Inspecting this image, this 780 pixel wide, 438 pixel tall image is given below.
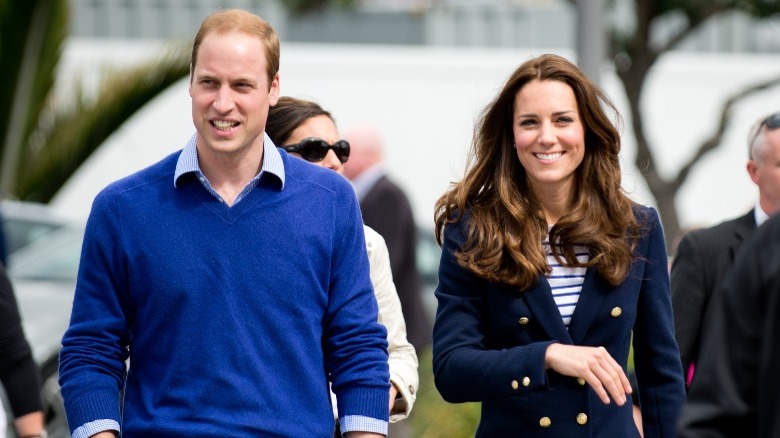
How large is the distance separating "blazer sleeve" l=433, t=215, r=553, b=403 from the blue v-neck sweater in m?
0.22

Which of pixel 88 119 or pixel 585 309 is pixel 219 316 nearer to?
pixel 585 309

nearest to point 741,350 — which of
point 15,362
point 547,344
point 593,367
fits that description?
point 593,367

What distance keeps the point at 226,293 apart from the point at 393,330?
2.72 ft

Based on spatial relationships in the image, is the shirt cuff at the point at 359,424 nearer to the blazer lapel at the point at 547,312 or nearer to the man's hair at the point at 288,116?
the blazer lapel at the point at 547,312

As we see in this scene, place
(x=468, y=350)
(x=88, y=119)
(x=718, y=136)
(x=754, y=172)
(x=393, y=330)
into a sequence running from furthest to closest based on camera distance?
(x=88, y=119), (x=718, y=136), (x=754, y=172), (x=393, y=330), (x=468, y=350)

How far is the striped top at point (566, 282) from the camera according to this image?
412 centimetres

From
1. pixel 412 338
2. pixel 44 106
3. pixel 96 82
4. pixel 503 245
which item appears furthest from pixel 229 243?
pixel 96 82

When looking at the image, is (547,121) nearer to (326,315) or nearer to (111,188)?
(326,315)

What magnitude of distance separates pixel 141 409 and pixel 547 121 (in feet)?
4.42

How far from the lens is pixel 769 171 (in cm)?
509

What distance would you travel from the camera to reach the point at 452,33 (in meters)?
20.3

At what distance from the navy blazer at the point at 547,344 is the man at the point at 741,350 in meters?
1.29

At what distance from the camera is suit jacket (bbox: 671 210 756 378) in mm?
4879

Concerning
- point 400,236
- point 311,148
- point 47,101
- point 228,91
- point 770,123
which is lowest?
point 47,101
